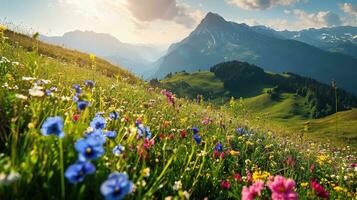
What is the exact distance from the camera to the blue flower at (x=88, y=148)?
252cm

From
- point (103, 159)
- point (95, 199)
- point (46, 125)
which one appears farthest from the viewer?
point (103, 159)

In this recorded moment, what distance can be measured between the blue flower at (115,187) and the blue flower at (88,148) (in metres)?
0.30

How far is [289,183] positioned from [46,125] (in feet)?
6.20

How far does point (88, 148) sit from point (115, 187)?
1.34 ft

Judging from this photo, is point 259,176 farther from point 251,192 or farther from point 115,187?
point 115,187

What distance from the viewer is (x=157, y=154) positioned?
5.71 meters

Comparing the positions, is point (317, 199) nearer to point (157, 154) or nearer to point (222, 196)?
point (222, 196)

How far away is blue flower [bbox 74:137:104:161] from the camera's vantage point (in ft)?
8.27

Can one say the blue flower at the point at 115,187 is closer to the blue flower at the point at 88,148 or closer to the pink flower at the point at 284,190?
the blue flower at the point at 88,148

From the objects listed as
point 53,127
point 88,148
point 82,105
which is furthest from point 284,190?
point 82,105

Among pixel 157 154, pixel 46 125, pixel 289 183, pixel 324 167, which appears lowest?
pixel 324 167

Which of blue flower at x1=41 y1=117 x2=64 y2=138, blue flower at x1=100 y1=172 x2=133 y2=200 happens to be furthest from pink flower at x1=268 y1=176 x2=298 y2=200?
blue flower at x1=41 y1=117 x2=64 y2=138

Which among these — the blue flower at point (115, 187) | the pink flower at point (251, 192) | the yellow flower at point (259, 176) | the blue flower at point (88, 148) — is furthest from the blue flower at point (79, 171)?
the yellow flower at point (259, 176)

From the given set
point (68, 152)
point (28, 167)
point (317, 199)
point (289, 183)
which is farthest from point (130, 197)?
point (317, 199)
